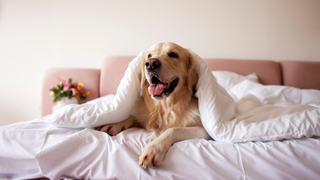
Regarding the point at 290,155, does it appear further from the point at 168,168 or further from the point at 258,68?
the point at 258,68

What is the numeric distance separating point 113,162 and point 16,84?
9.49 feet

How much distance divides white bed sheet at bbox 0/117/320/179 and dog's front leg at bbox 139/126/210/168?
30 mm

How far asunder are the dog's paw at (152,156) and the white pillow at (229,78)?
1.58m

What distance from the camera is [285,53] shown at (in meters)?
2.63

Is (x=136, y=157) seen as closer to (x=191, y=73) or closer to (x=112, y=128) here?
(x=112, y=128)

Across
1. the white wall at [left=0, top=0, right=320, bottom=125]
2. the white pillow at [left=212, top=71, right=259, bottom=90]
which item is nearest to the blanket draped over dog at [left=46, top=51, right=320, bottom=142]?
the white pillow at [left=212, top=71, right=259, bottom=90]

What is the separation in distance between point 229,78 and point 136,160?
1785mm

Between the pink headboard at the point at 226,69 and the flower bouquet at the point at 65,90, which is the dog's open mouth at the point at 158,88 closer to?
the pink headboard at the point at 226,69

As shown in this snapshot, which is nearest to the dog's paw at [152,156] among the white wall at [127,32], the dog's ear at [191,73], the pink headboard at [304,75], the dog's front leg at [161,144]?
the dog's front leg at [161,144]

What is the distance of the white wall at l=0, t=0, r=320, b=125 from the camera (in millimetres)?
2592

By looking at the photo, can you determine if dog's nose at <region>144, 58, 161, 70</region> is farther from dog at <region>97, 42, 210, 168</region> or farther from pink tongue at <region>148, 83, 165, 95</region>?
pink tongue at <region>148, 83, 165, 95</region>

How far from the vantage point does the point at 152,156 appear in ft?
2.50

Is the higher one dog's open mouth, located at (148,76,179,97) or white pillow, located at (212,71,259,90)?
dog's open mouth, located at (148,76,179,97)

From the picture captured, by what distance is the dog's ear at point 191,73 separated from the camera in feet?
4.12
